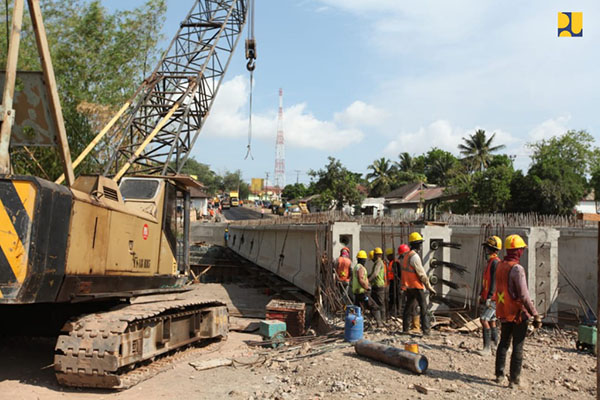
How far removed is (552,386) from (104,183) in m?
6.05

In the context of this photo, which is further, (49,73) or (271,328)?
(271,328)

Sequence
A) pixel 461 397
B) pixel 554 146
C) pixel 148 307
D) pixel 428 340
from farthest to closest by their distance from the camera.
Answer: pixel 554 146 → pixel 428 340 → pixel 148 307 → pixel 461 397

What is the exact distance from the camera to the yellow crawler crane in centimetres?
499

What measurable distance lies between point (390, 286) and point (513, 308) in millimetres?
5076

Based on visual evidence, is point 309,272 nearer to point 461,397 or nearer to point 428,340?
point 428,340

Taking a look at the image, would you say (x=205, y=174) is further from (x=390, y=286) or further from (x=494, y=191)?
(x=390, y=286)

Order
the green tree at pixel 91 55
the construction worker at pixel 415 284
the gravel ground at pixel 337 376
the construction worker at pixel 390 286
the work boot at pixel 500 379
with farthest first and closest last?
the green tree at pixel 91 55, the construction worker at pixel 390 286, the construction worker at pixel 415 284, the work boot at pixel 500 379, the gravel ground at pixel 337 376

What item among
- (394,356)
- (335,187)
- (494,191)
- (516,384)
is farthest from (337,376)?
(335,187)

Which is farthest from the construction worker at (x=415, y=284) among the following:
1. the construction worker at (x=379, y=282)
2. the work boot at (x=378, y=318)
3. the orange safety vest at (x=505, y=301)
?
the orange safety vest at (x=505, y=301)

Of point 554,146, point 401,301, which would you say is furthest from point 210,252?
point 554,146

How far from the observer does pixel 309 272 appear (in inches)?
523

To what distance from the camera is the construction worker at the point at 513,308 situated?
6.02 meters

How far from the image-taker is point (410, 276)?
8750 millimetres

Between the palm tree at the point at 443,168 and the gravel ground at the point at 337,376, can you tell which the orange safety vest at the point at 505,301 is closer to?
the gravel ground at the point at 337,376
